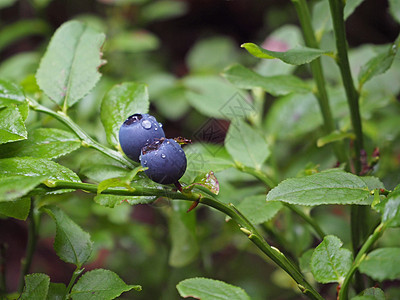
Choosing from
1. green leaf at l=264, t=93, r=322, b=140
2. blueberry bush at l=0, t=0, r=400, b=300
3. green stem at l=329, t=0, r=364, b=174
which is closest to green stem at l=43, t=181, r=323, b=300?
blueberry bush at l=0, t=0, r=400, b=300

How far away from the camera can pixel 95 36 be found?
39.3 inches

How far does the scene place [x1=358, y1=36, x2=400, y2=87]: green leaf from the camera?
89 centimetres

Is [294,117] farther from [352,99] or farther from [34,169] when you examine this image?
[34,169]

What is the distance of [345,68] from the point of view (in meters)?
0.89

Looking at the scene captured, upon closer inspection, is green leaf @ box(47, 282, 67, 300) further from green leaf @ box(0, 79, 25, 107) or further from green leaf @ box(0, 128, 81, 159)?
green leaf @ box(0, 79, 25, 107)

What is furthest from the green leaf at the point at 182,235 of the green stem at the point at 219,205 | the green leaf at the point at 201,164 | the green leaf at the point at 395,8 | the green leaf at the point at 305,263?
the green leaf at the point at 395,8

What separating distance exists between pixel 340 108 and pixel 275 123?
20 centimetres

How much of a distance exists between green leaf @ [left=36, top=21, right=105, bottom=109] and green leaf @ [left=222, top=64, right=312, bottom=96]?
0.97 feet

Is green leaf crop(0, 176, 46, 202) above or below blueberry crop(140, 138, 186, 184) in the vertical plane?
above

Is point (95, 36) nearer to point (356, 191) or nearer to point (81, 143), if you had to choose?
point (81, 143)

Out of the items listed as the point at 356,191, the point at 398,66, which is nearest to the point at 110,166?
the point at 356,191

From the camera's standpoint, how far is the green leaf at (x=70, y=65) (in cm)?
91

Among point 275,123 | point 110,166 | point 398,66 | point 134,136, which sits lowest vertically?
point 275,123

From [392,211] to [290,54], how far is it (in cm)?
33
